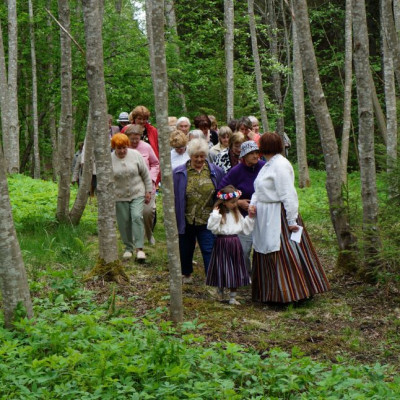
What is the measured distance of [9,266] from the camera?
5680mm

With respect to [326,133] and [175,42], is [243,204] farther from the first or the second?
[175,42]

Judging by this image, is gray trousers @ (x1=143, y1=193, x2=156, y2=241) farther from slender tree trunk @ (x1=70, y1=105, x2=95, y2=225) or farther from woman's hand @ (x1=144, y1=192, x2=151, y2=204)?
slender tree trunk @ (x1=70, y1=105, x2=95, y2=225)

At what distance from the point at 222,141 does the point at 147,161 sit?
4.19 feet

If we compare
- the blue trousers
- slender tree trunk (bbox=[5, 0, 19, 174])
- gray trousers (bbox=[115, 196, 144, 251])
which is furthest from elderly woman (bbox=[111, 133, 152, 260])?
slender tree trunk (bbox=[5, 0, 19, 174])

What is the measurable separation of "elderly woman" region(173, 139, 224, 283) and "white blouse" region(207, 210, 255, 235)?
46 centimetres

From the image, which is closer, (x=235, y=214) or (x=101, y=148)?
(x=101, y=148)

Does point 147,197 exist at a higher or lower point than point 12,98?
lower

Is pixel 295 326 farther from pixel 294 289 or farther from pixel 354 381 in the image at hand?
pixel 354 381

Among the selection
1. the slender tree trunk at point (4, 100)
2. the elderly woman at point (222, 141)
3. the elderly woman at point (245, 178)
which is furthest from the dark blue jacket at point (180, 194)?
the slender tree trunk at point (4, 100)

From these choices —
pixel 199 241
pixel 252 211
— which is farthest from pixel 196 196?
pixel 252 211

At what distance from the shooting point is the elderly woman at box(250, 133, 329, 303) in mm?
7949

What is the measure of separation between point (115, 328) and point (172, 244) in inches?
41.0

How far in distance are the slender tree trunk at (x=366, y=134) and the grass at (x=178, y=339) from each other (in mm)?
639

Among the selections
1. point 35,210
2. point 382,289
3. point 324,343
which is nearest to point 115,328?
point 324,343
